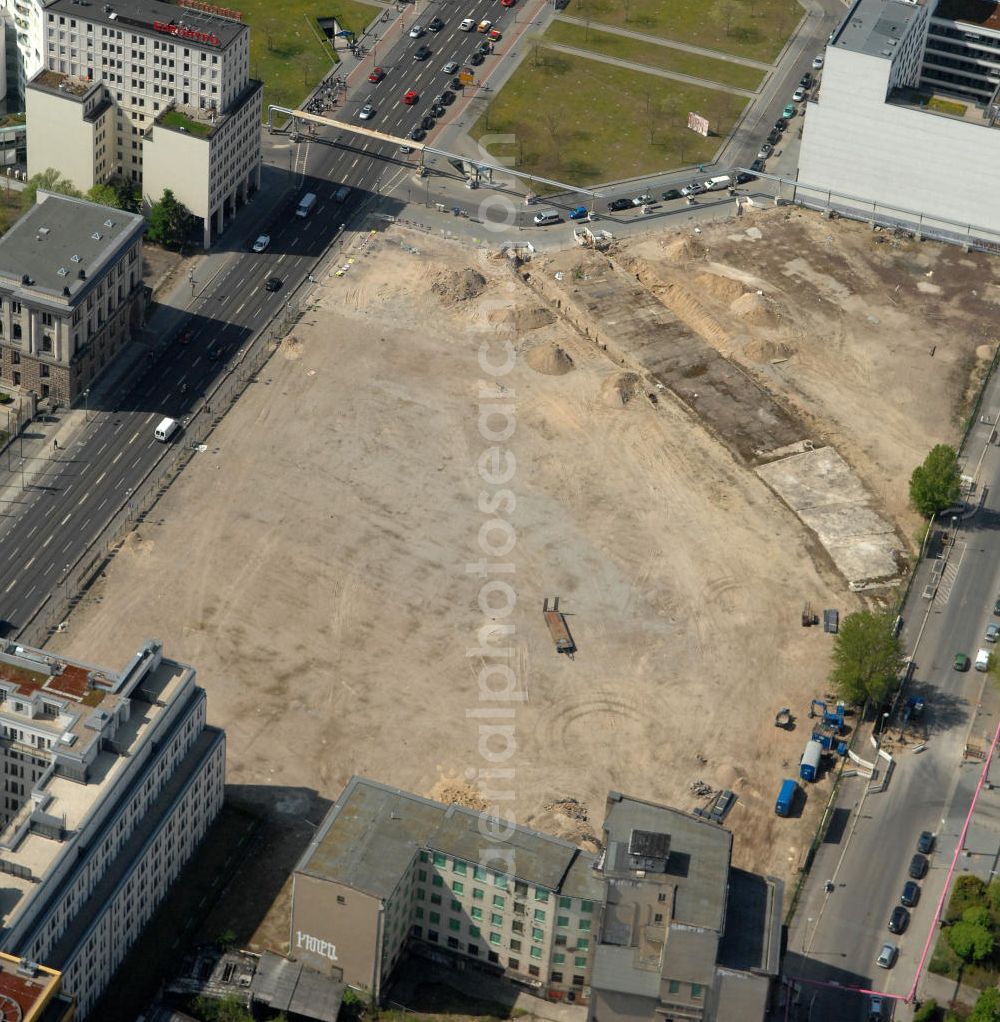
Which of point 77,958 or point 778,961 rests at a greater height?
point 778,961

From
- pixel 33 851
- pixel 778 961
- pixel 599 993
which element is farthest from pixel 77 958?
pixel 778 961

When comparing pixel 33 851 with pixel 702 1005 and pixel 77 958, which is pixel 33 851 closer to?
pixel 77 958

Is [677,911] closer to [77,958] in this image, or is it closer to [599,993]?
[599,993]

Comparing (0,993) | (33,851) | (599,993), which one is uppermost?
(599,993)

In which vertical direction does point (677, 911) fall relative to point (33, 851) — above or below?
above

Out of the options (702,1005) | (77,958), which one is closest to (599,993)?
(702,1005)

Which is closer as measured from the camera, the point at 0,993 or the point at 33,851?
the point at 0,993

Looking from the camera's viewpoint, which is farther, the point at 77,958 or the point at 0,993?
the point at 77,958

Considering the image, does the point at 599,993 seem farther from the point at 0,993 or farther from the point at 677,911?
the point at 0,993
